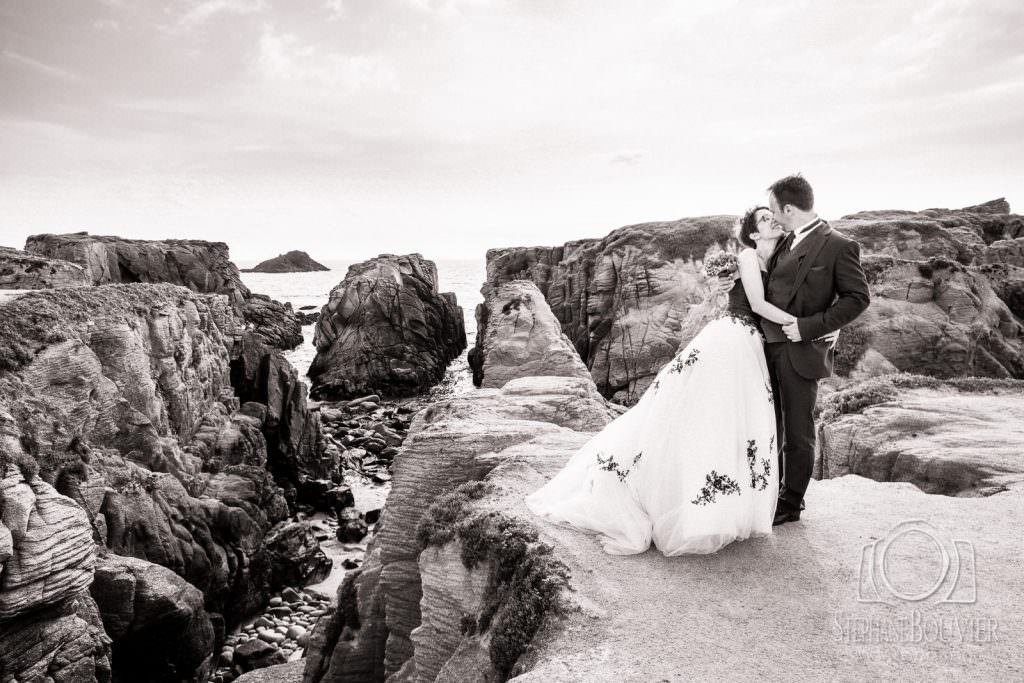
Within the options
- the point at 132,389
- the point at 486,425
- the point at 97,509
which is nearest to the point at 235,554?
the point at 97,509

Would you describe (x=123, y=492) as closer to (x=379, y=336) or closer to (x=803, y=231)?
(x=803, y=231)

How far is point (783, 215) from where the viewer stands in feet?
21.6

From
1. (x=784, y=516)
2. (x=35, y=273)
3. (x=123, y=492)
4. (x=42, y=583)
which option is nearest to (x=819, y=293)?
(x=784, y=516)

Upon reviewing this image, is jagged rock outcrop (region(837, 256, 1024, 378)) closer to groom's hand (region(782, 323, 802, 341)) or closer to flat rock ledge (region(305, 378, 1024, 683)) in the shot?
flat rock ledge (region(305, 378, 1024, 683))

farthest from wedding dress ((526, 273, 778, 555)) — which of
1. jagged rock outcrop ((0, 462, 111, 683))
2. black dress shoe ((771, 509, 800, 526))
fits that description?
jagged rock outcrop ((0, 462, 111, 683))

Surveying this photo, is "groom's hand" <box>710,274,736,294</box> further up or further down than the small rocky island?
further up

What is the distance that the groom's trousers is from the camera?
6.50 metres

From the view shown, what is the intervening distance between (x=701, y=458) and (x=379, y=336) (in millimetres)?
46814

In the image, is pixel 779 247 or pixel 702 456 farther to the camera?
pixel 779 247

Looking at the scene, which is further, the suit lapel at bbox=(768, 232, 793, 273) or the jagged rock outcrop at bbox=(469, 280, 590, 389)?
the jagged rock outcrop at bbox=(469, 280, 590, 389)
